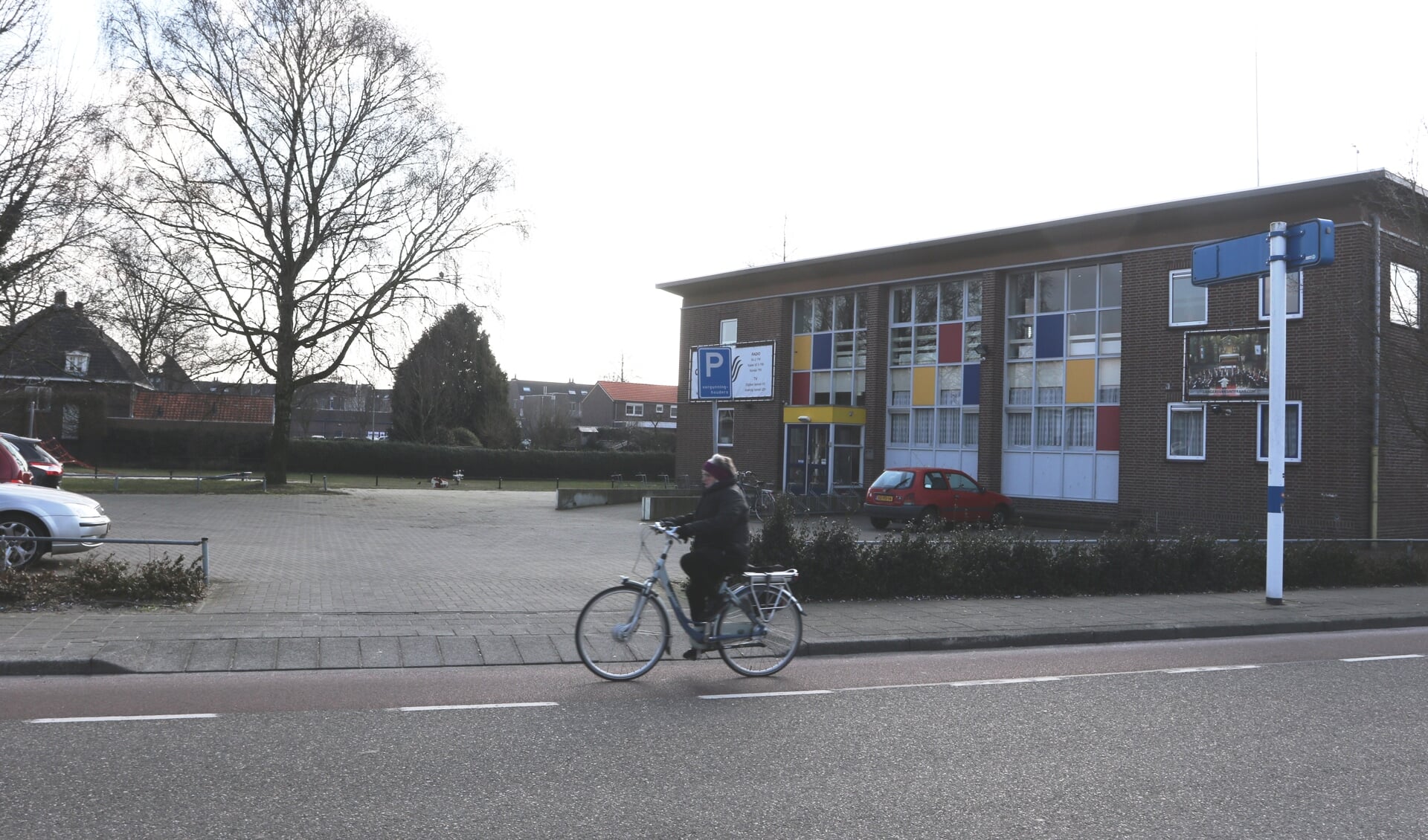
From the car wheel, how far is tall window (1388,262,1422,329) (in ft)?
72.9

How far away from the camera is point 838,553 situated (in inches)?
487

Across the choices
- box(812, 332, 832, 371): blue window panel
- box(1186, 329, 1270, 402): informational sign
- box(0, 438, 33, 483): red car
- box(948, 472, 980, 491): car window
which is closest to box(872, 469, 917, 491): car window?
box(948, 472, 980, 491): car window

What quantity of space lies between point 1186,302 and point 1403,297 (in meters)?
5.28

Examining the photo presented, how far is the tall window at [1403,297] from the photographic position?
2038 cm

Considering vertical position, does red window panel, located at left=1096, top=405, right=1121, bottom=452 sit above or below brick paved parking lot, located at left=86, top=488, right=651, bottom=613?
above

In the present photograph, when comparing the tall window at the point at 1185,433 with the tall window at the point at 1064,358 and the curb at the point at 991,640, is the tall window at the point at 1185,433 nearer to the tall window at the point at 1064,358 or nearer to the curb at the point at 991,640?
the tall window at the point at 1064,358

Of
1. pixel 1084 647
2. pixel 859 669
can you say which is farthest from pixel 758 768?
pixel 1084 647

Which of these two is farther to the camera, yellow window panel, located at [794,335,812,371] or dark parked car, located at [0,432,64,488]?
yellow window panel, located at [794,335,812,371]

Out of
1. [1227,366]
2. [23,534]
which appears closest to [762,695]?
[23,534]

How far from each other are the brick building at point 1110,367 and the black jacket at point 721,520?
56.7 ft

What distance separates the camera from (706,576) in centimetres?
825

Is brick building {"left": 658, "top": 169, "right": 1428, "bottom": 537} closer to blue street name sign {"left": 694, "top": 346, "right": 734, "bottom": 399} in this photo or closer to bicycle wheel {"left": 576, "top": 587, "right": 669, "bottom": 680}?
blue street name sign {"left": 694, "top": 346, "right": 734, "bottom": 399}

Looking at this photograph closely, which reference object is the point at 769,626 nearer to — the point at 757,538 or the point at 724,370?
the point at 757,538

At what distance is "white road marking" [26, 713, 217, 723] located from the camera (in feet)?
20.5
